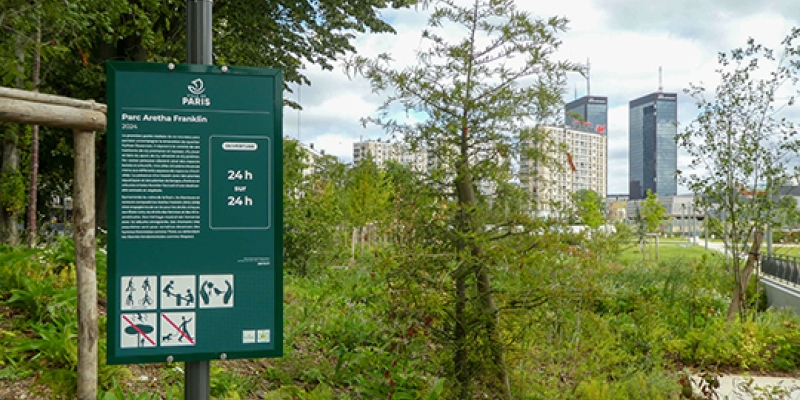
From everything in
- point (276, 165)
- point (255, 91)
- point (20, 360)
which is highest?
point (255, 91)

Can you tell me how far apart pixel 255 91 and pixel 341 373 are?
2961 mm

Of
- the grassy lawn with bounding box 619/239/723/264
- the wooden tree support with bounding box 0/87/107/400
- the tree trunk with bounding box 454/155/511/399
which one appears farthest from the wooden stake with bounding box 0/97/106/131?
the grassy lawn with bounding box 619/239/723/264

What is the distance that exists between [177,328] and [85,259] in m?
1.11

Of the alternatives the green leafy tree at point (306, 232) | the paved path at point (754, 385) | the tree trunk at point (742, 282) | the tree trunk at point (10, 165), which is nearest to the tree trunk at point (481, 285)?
the paved path at point (754, 385)

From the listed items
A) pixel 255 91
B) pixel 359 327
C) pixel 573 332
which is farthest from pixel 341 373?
pixel 255 91

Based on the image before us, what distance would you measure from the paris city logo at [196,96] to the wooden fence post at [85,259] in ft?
3.44

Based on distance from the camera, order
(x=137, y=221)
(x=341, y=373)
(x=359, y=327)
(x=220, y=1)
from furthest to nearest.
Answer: (x=220, y=1) < (x=359, y=327) < (x=341, y=373) < (x=137, y=221)

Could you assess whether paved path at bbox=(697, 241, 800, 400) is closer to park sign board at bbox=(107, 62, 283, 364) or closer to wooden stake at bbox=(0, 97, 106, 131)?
park sign board at bbox=(107, 62, 283, 364)

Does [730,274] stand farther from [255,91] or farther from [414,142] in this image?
[255,91]

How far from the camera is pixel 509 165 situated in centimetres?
395

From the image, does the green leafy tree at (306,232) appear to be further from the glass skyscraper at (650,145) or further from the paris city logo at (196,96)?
the glass skyscraper at (650,145)

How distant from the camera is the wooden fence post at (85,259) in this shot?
3.29 metres

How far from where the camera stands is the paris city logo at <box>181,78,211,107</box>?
2.60m

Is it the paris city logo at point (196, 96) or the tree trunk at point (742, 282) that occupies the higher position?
the paris city logo at point (196, 96)
